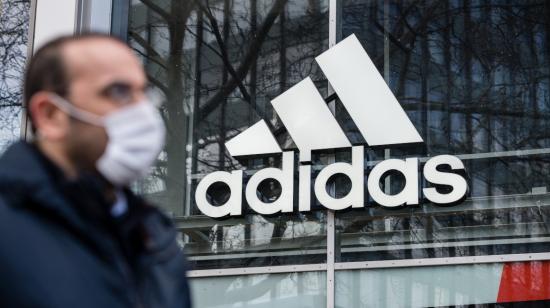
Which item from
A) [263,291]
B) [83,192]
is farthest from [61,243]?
[263,291]

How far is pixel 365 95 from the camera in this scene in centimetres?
703

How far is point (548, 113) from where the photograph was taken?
6613mm

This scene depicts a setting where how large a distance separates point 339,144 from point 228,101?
0.91 metres

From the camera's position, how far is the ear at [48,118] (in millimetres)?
1780

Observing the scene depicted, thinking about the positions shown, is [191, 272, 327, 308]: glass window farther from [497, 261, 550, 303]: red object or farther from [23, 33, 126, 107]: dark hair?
[23, 33, 126, 107]: dark hair

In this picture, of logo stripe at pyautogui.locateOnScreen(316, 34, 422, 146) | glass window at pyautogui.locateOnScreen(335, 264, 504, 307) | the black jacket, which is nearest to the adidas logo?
logo stripe at pyautogui.locateOnScreen(316, 34, 422, 146)

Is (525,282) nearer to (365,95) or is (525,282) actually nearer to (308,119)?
(365,95)

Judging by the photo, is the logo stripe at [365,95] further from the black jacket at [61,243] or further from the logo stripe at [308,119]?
the black jacket at [61,243]

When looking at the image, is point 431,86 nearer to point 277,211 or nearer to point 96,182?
point 277,211

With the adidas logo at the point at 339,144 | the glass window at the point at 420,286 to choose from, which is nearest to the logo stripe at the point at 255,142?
the adidas logo at the point at 339,144

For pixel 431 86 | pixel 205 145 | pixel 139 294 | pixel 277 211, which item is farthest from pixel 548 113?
pixel 139 294

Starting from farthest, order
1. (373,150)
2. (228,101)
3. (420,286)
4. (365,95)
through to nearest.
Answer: (228,101)
(365,95)
(373,150)
(420,286)

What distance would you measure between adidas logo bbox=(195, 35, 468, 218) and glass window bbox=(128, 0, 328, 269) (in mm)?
71

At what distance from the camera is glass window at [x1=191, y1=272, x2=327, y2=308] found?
694 centimetres
